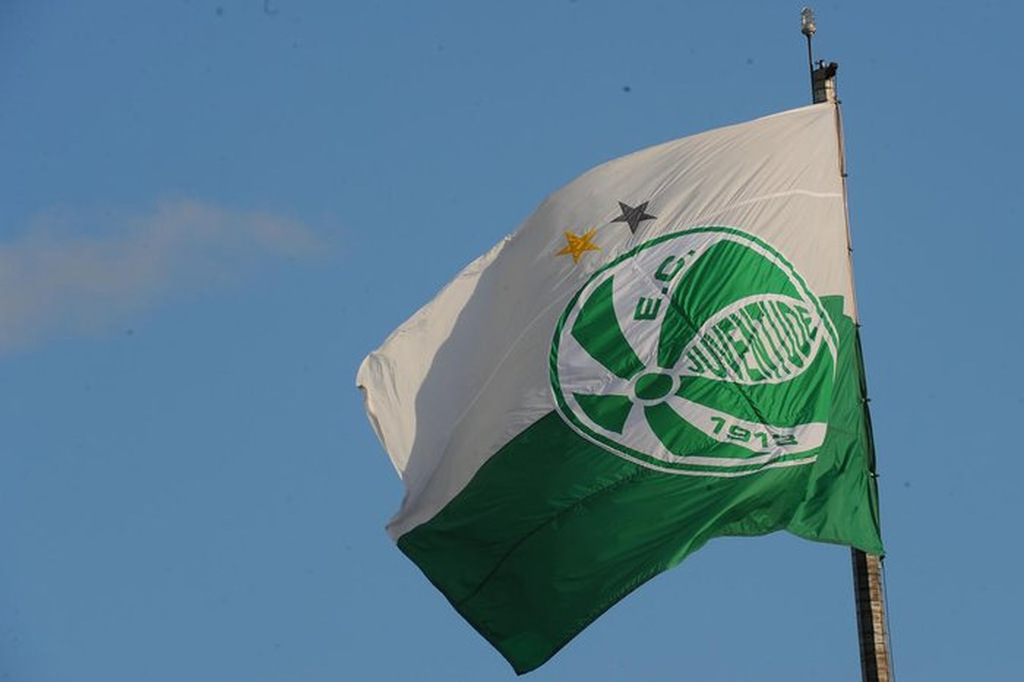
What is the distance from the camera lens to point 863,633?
113ft

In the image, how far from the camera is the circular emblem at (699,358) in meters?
34.8

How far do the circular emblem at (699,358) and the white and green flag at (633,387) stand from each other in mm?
29

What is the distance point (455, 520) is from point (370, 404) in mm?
2533

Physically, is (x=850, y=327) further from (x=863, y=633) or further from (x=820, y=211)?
(x=863, y=633)

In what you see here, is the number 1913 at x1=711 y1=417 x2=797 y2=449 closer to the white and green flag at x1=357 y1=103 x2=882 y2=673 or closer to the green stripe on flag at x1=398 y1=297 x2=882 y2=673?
the white and green flag at x1=357 y1=103 x2=882 y2=673

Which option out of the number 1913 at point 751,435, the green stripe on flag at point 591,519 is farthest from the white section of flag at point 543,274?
the number 1913 at point 751,435

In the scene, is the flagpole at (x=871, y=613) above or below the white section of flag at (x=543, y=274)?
below

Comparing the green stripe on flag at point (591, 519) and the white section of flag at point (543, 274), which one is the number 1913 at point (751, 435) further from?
the white section of flag at point (543, 274)

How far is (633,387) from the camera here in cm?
3556

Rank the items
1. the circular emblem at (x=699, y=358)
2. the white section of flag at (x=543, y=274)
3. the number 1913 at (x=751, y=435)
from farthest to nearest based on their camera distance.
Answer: the white section of flag at (x=543, y=274) → the circular emblem at (x=699, y=358) → the number 1913 at (x=751, y=435)

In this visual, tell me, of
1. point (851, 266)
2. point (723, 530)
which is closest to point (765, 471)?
point (723, 530)

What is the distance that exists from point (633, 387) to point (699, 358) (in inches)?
38.4

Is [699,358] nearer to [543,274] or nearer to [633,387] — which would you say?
[633,387]

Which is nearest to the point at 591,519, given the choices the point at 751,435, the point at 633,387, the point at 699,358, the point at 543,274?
the point at 633,387
